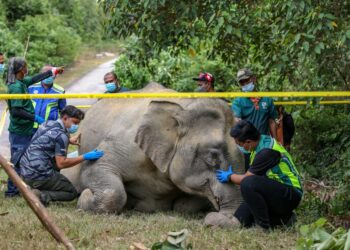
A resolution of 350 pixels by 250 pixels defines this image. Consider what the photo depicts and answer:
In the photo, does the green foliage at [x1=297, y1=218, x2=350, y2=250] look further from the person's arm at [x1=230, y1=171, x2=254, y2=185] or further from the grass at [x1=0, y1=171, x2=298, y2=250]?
the person's arm at [x1=230, y1=171, x2=254, y2=185]

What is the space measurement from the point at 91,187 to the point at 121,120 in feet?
2.91

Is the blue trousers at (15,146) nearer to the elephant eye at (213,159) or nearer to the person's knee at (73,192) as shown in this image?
the person's knee at (73,192)

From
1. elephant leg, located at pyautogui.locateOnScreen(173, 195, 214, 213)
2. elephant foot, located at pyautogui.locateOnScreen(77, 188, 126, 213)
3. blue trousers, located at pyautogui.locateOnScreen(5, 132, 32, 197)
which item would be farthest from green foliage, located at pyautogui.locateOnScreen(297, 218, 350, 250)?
blue trousers, located at pyautogui.locateOnScreen(5, 132, 32, 197)

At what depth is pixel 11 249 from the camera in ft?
21.1

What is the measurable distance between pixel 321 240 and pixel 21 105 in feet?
15.9

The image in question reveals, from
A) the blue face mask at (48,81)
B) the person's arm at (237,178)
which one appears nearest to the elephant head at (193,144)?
the person's arm at (237,178)

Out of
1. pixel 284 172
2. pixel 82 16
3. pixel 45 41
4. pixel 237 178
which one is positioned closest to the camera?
pixel 284 172

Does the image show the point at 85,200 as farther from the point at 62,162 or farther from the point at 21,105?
the point at 21,105

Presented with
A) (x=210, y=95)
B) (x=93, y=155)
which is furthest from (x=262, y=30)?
(x=93, y=155)

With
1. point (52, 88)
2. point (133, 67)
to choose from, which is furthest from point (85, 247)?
point (133, 67)

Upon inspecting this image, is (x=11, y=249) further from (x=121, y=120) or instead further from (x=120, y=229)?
(x=121, y=120)

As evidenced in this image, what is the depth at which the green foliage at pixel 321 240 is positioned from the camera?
16.9 ft

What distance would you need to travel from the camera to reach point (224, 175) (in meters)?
7.70

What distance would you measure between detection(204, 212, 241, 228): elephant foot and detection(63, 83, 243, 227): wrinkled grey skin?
0.14 m
